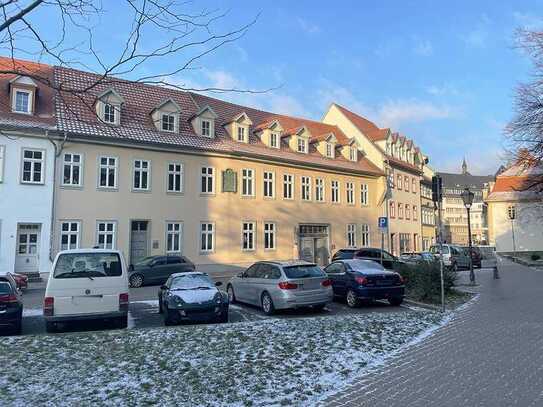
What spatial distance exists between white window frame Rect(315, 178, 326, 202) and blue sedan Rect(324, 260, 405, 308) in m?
22.2

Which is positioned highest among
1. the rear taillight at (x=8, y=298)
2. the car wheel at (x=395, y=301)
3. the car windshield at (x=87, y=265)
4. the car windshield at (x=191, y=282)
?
the car windshield at (x=87, y=265)

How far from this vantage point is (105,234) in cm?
2683

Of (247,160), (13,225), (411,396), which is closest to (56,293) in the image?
(411,396)

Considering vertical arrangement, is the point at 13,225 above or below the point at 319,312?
above

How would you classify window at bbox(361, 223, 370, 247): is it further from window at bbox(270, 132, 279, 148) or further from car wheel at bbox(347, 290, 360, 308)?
car wheel at bbox(347, 290, 360, 308)

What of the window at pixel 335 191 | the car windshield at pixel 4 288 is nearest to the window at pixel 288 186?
the window at pixel 335 191

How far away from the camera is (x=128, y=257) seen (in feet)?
89.7

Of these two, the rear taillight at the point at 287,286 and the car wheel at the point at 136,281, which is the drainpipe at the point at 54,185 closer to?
the car wheel at the point at 136,281

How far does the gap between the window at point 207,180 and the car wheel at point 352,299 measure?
57.6ft

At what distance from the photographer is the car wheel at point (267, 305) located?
45.0 ft

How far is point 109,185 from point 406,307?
743 inches

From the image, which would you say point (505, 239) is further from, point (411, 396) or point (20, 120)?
point (411, 396)

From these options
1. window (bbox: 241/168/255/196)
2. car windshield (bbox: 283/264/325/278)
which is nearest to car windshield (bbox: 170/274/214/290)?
car windshield (bbox: 283/264/325/278)

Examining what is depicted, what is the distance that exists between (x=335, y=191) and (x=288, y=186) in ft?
17.8
